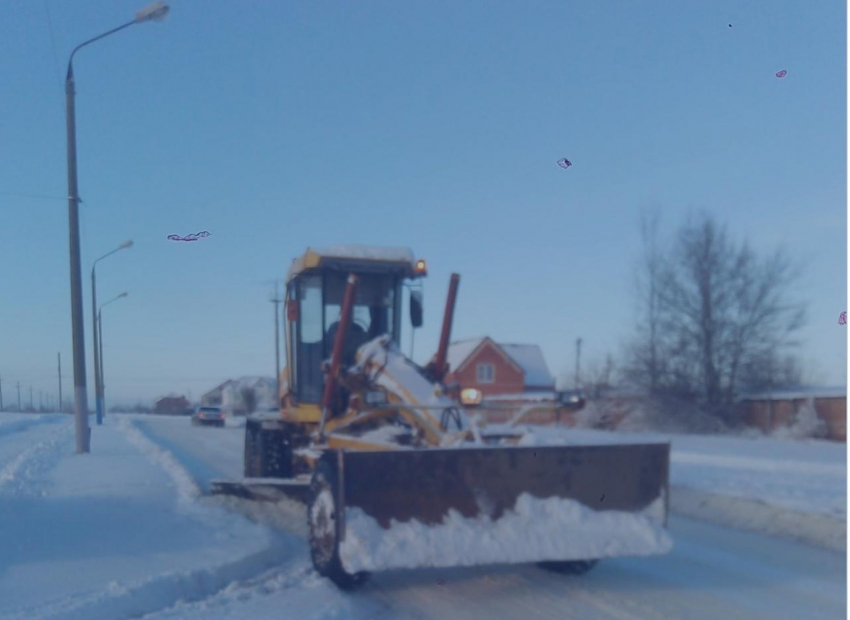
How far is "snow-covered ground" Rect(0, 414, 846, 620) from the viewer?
6.11m

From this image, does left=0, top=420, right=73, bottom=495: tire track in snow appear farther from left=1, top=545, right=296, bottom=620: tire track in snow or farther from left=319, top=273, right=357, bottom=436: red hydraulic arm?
left=1, top=545, right=296, bottom=620: tire track in snow

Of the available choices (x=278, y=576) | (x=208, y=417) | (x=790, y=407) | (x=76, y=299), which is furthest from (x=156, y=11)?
(x=790, y=407)

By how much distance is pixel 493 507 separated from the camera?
6.62 meters

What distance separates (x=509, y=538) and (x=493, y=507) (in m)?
0.27

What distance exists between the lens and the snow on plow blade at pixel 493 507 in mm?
6336

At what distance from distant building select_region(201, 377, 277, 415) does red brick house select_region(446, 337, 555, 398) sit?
10.2ft

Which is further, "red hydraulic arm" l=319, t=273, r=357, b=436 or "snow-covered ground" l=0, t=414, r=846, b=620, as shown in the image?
"red hydraulic arm" l=319, t=273, r=357, b=436

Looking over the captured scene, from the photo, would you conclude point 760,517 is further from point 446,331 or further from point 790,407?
point 790,407

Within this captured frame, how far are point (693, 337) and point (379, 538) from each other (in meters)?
31.1

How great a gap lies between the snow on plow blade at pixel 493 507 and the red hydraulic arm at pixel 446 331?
2.80 m

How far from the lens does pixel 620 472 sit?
702 cm

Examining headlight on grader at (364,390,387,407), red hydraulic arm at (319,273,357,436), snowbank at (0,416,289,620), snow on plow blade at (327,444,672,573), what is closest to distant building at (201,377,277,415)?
snowbank at (0,416,289,620)

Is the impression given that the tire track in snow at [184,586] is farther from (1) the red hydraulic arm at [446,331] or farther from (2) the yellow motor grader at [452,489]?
(1) the red hydraulic arm at [446,331]

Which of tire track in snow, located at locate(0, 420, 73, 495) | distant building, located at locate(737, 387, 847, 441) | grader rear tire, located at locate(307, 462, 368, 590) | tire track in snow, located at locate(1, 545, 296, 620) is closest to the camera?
tire track in snow, located at locate(1, 545, 296, 620)
